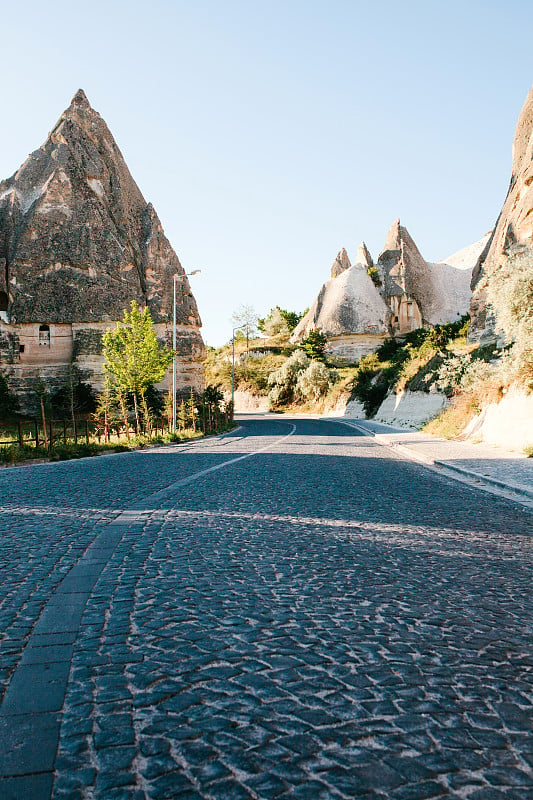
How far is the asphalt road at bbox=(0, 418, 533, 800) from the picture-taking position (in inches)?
83.9

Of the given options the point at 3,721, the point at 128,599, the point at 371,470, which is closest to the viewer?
the point at 3,721

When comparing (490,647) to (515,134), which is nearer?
(490,647)

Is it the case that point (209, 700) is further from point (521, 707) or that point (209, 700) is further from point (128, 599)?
point (128, 599)

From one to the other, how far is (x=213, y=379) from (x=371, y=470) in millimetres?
80516

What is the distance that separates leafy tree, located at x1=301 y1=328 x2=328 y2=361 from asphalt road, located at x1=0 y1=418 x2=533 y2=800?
72825 mm

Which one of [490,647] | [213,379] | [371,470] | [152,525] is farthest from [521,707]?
[213,379]

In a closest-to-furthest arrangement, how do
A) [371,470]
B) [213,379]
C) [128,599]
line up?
1. [128,599]
2. [371,470]
3. [213,379]

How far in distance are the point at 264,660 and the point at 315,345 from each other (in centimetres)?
7833

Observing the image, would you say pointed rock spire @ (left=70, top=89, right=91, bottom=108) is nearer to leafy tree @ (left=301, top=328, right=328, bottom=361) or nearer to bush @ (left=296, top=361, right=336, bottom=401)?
bush @ (left=296, top=361, right=336, bottom=401)

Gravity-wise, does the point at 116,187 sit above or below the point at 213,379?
above

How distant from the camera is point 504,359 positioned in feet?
63.3

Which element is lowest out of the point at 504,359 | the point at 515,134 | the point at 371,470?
the point at 371,470

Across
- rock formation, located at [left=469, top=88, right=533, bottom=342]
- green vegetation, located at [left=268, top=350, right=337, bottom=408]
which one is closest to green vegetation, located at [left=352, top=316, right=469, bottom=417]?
rock formation, located at [left=469, top=88, right=533, bottom=342]

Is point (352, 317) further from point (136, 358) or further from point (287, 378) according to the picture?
point (136, 358)
